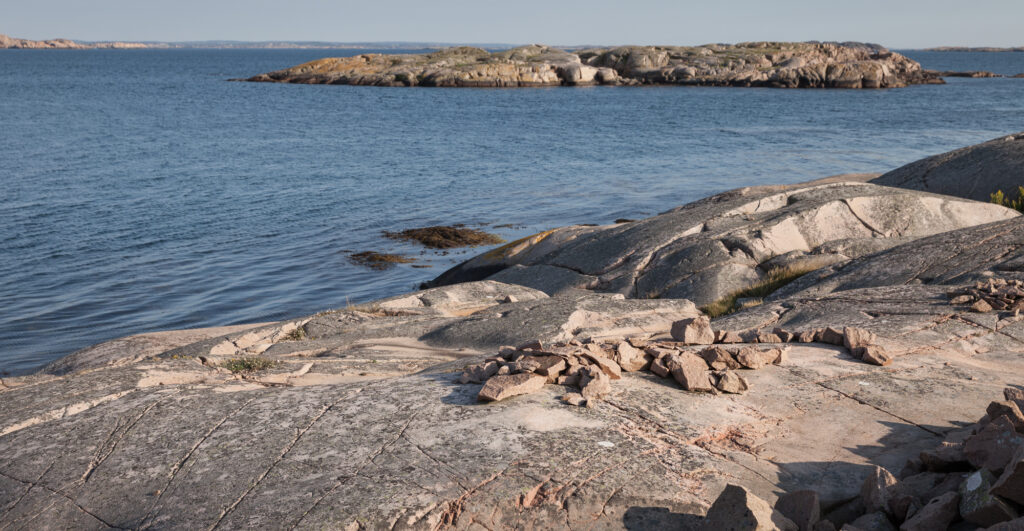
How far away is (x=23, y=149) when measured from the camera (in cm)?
4628

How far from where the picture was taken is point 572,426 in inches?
246

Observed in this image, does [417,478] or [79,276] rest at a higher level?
[417,478]

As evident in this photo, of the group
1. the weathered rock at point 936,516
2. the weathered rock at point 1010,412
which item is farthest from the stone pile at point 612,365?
the weathered rock at point 936,516

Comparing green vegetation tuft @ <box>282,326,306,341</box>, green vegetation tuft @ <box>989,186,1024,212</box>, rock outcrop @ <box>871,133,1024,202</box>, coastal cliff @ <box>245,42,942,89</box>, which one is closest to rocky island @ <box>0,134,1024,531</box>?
green vegetation tuft @ <box>282,326,306,341</box>

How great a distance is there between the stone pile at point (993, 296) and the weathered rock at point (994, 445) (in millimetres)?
5063

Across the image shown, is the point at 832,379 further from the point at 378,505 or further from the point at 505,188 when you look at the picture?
the point at 505,188

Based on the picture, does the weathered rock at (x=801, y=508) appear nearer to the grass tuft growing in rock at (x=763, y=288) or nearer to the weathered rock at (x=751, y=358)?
the weathered rock at (x=751, y=358)

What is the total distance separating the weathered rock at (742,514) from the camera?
4711 millimetres

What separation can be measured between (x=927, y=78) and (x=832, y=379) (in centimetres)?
14887

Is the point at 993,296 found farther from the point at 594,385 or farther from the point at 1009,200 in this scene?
the point at 1009,200

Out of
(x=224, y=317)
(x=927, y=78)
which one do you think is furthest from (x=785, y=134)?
(x=927, y=78)

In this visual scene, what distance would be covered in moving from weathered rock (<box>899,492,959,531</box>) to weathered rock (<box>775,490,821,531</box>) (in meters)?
0.54

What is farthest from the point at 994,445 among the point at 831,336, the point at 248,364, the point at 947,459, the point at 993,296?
the point at 248,364

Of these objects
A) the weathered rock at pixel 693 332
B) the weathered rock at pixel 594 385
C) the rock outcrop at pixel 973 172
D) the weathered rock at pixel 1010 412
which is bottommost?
the weathered rock at pixel 693 332
